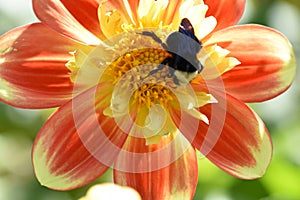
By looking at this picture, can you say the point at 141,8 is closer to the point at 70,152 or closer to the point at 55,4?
the point at 55,4

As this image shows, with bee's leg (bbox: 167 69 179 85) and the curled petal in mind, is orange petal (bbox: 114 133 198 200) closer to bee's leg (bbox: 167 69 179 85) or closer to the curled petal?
bee's leg (bbox: 167 69 179 85)

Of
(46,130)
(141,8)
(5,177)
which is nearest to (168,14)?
(141,8)

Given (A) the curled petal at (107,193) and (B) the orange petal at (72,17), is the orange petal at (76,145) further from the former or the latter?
(A) the curled petal at (107,193)

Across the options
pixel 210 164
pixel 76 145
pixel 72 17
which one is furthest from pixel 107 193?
pixel 210 164

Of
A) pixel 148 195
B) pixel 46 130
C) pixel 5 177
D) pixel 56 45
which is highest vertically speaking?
pixel 56 45

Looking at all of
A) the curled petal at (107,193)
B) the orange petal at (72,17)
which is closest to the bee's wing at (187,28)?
the orange petal at (72,17)
